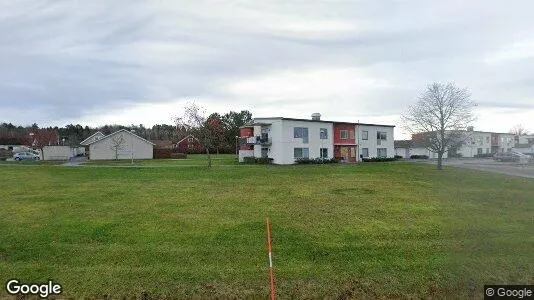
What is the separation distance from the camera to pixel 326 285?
28.7 feet

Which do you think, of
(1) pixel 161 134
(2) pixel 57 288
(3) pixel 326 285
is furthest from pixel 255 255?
(1) pixel 161 134

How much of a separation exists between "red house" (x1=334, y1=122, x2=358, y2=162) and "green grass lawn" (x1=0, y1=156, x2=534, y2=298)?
39.7 m

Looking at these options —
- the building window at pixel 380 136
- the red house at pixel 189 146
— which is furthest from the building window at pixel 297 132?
the red house at pixel 189 146

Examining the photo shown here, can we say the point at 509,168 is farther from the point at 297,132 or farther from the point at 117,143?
the point at 117,143

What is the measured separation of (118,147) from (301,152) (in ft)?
108

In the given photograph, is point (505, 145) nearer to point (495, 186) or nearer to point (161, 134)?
point (495, 186)

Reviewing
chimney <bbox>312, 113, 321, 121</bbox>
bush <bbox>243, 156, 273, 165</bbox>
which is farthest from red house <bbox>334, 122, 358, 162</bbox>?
bush <bbox>243, 156, 273, 165</bbox>

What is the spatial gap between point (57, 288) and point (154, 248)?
9.66 feet

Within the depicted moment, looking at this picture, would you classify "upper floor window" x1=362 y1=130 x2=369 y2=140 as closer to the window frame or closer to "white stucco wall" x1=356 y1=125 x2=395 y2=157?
"white stucco wall" x1=356 y1=125 x2=395 y2=157

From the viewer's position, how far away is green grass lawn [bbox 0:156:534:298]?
29.0 ft

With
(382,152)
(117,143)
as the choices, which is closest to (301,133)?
(382,152)

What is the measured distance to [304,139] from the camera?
182 ft

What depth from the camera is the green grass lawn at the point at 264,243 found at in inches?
348

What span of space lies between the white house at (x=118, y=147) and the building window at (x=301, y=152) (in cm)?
2991
